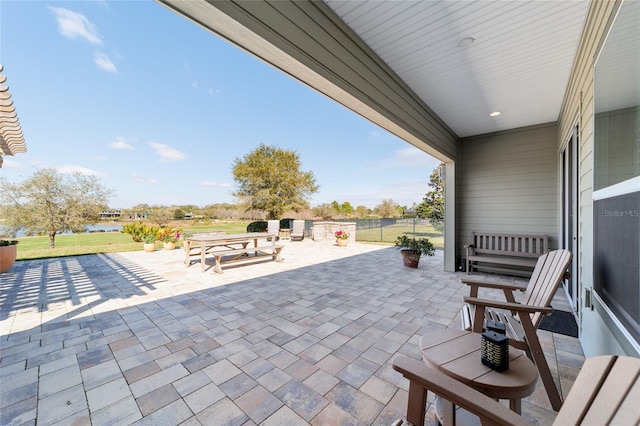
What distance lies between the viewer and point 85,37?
783 cm

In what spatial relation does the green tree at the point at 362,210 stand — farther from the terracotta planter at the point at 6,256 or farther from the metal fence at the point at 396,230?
the terracotta planter at the point at 6,256

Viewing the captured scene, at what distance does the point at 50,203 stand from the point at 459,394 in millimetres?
13050

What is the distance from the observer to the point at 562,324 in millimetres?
2863

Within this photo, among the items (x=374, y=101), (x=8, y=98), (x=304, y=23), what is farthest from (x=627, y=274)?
(x=8, y=98)

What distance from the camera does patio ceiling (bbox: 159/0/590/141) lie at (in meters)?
1.73

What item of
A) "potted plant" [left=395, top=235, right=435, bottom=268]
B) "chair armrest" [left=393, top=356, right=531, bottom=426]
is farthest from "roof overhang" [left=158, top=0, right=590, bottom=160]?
"potted plant" [left=395, top=235, right=435, bottom=268]

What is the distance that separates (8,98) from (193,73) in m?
10.3

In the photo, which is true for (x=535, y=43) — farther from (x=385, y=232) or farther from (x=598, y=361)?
(x=385, y=232)

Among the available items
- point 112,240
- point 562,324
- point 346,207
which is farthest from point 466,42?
point 346,207

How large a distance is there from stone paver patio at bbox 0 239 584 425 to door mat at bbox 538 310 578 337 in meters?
0.17

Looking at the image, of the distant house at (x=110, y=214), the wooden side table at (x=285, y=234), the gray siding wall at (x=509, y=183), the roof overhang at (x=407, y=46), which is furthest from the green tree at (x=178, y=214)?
the roof overhang at (x=407, y=46)

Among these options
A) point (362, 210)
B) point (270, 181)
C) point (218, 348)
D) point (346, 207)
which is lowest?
point (218, 348)

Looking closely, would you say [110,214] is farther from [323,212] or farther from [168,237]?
[323,212]

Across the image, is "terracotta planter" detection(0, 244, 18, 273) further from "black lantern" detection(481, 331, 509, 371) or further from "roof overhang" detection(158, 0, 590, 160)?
"black lantern" detection(481, 331, 509, 371)
